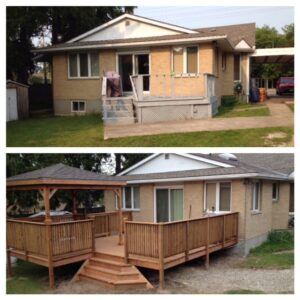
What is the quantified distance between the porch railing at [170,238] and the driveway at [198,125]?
8.92 ft

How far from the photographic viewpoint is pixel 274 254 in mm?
11898

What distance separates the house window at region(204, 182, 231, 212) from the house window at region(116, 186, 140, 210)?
141 inches

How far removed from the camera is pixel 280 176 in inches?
566

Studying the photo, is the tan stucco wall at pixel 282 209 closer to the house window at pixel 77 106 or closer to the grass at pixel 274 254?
the grass at pixel 274 254

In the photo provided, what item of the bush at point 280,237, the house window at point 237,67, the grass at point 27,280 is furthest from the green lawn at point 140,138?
the house window at point 237,67

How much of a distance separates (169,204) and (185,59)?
19.9ft

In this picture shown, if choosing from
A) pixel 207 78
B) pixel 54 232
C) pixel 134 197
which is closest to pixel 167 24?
pixel 207 78

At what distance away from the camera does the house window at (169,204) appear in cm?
1425

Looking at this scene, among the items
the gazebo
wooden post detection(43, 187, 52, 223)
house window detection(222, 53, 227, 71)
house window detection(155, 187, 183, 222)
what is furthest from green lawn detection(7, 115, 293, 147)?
house window detection(222, 53, 227, 71)

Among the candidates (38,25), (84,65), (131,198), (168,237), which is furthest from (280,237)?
(38,25)

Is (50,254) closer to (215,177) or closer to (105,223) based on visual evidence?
(105,223)
